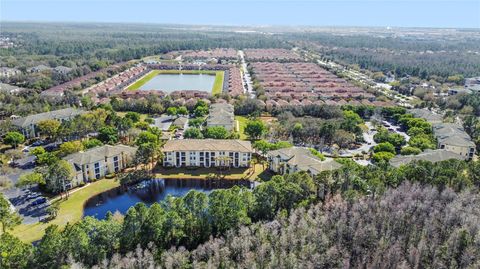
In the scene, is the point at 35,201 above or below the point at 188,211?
below

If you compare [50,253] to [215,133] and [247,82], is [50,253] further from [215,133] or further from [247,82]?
[247,82]

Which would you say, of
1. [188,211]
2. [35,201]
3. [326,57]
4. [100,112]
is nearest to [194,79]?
[100,112]

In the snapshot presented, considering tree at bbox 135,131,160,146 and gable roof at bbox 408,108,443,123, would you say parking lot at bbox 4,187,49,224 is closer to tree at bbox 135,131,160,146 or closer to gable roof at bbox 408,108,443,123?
tree at bbox 135,131,160,146

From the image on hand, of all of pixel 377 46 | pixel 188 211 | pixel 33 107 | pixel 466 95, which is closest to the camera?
pixel 188 211

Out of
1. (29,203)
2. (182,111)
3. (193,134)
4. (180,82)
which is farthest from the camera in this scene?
(180,82)

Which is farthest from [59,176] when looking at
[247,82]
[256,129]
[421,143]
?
[247,82]

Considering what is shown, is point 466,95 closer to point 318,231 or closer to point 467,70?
point 467,70
